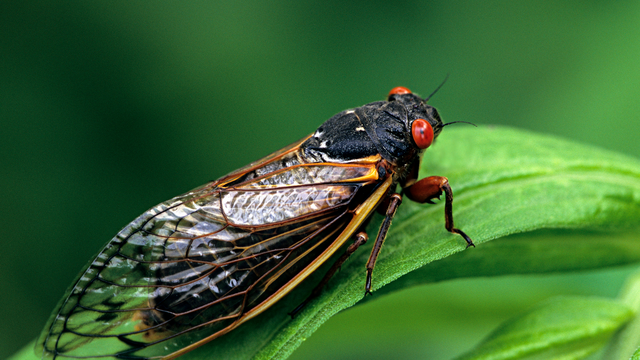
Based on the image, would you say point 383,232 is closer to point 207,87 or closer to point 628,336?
point 628,336

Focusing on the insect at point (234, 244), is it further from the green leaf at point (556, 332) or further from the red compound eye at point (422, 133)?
the green leaf at point (556, 332)

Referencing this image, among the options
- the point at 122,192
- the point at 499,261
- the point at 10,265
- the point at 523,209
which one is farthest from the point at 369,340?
the point at 10,265

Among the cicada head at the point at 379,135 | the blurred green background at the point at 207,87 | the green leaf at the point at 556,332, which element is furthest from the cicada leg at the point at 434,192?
the blurred green background at the point at 207,87

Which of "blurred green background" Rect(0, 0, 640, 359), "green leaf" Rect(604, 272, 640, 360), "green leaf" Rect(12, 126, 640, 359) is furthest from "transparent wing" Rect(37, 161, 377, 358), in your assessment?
"blurred green background" Rect(0, 0, 640, 359)

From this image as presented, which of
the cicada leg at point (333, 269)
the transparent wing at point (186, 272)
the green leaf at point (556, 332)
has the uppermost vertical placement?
the transparent wing at point (186, 272)

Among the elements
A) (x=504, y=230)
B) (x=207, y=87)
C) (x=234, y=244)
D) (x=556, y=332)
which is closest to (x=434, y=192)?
(x=504, y=230)

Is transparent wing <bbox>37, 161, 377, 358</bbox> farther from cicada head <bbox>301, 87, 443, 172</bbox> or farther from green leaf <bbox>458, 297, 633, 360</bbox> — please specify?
green leaf <bbox>458, 297, 633, 360</bbox>
